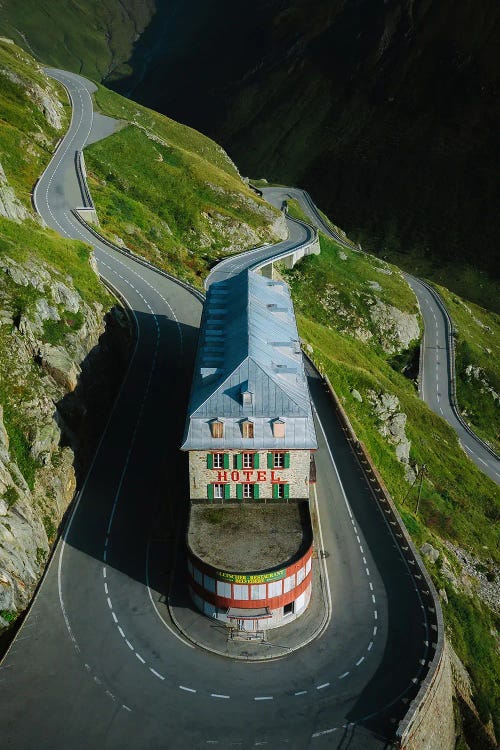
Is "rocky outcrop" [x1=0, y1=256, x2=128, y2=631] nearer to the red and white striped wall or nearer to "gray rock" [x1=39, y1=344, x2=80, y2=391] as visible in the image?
"gray rock" [x1=39, y1=344, x2=80, y2=391]

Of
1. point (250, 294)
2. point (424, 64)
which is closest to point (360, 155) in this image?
Answer: point (424, 64)

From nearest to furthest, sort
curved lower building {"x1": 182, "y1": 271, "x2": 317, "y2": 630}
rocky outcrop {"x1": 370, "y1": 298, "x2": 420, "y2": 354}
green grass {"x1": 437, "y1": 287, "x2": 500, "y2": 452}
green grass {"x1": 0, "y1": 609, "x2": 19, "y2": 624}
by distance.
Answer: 1. green grass {"x1": 0, "y1": 609, "x2": 19, "y2": 624}
2. curved lower building {"x1": 182, "y1": 271, "x2": 317, "y2": 630}
3. green grass {"x1": 437, "y1": 287, "x2": 500, "y2": 452}
4. rocky outcrop {"x1": 370, "y1": 298, "x2": 420, "y2": 354}

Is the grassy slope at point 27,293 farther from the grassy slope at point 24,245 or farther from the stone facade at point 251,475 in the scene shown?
the stone facade at point 251,475

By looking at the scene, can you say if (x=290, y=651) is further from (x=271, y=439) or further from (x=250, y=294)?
(x=250, y=294)

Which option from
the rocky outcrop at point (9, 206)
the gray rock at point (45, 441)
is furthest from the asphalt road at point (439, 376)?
the rocky outcrop at point (9, 206)

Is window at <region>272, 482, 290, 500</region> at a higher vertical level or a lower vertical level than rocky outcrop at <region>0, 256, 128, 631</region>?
higher

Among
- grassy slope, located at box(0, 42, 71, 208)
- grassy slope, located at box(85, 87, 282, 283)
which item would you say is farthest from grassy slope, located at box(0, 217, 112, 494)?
grassy slope, located at box(85, 87, 282, 283)
